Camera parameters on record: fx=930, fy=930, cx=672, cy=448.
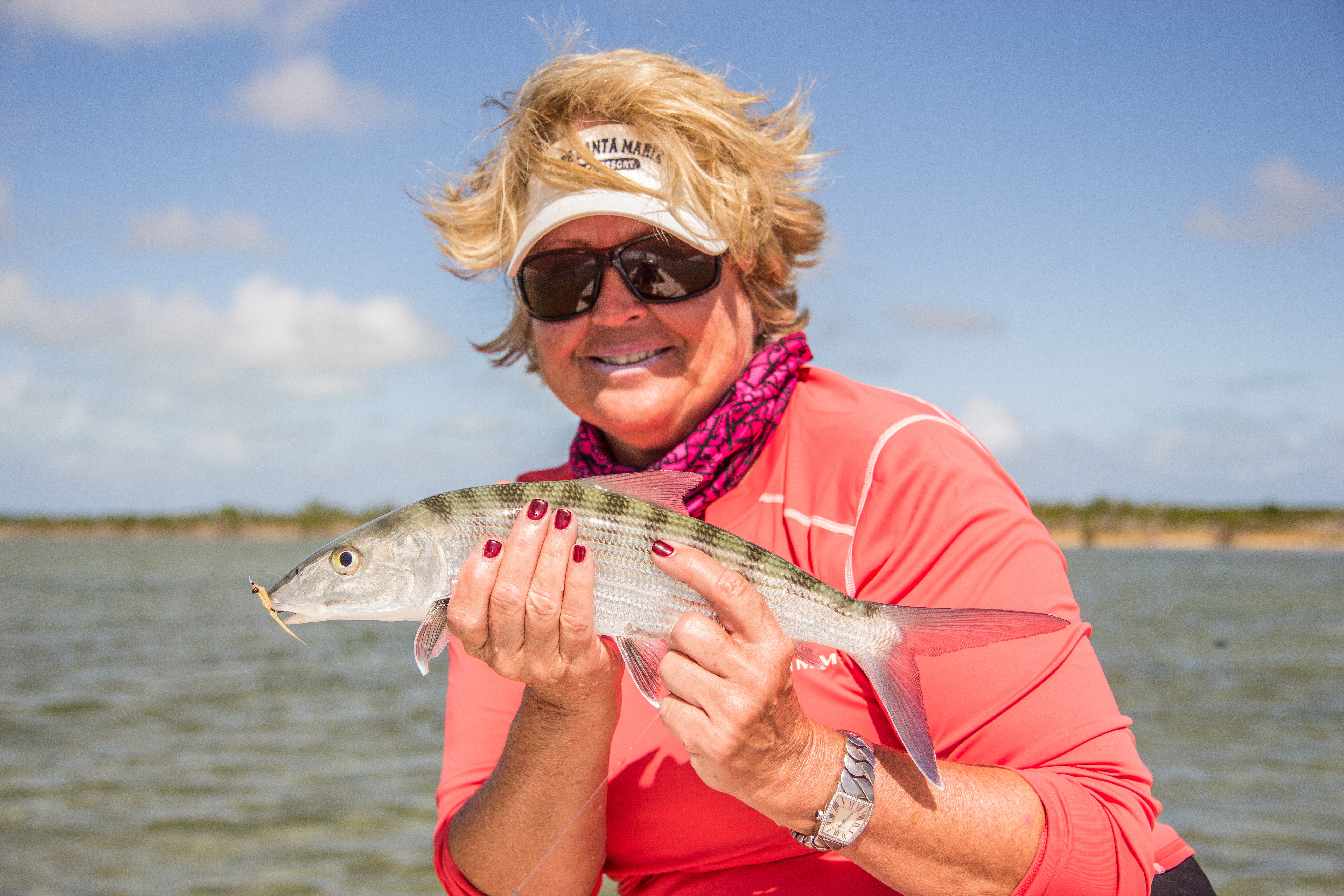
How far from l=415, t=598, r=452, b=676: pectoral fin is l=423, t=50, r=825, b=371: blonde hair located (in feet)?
4.55

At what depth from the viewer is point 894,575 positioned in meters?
2.52

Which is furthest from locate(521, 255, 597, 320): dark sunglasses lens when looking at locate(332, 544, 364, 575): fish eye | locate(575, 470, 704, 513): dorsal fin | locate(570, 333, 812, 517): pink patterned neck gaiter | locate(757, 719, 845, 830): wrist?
locate(757, 719, 845, 830): wrist

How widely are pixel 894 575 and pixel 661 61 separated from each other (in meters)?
1.89

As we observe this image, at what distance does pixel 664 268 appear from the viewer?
115 inches

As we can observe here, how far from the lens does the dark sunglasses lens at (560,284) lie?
2998 mm

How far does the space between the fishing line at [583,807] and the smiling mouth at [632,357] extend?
3.62 feet

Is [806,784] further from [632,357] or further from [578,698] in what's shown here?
[632,357]

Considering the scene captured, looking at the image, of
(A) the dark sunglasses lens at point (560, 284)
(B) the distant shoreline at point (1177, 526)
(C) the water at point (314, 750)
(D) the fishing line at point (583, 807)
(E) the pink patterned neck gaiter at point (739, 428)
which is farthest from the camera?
(B) the distant shoreline at point (1177, 526)

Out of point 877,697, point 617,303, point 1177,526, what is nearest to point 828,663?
point 877,697

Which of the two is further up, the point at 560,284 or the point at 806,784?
the point at 560,284

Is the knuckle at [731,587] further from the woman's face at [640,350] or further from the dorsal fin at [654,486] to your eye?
the woman's face at [640,350]

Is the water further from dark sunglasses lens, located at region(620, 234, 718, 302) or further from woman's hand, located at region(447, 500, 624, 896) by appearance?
dark sunglasses lens, located at region(620, 234, 718, 302)

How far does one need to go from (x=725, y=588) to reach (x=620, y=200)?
139 cm

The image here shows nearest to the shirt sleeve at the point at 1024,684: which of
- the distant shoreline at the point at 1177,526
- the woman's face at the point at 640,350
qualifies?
the woman's face at the point at 640,350
